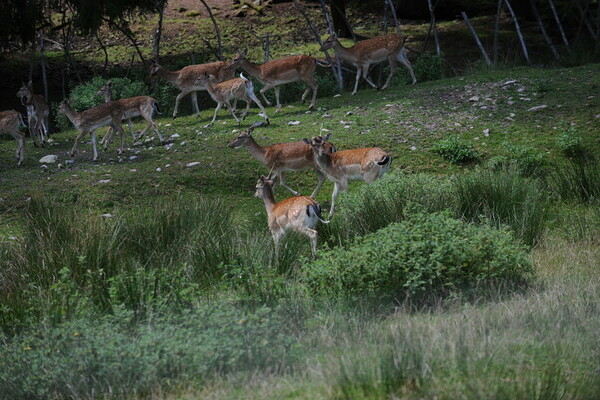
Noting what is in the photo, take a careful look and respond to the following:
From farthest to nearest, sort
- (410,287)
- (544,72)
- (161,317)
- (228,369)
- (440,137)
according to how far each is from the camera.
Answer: (544,72), (440,137), (410,287), (161,317), (228,369)

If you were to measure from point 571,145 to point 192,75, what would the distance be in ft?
27.3

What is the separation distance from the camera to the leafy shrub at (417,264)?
7.34m

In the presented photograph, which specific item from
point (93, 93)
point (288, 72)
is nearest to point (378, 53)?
point (288, 72)

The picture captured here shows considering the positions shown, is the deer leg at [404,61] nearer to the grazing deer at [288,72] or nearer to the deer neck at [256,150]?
the grazing deer at [288,72]

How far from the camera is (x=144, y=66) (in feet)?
64.6

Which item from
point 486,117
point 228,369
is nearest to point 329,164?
point 486,117

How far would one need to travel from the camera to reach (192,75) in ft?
55.8

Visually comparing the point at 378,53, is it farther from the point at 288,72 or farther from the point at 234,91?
the point at 234,91

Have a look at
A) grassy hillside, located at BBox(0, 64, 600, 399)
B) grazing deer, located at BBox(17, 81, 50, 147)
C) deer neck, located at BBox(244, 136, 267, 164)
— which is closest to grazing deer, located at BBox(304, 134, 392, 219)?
grassy hillside, located at BBox(0, 64, 600, 399)

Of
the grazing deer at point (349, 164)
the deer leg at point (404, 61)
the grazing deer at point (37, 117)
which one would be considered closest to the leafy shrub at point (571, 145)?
the grazing deer at point (349, 164)

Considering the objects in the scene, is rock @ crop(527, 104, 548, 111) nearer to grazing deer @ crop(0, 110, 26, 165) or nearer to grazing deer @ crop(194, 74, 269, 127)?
grazing deer @ crop(194, 74, 269, 127)

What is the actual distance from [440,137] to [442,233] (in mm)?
5592

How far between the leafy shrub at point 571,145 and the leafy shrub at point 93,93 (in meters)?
9.62

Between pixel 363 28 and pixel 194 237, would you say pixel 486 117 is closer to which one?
pixel 194 237
